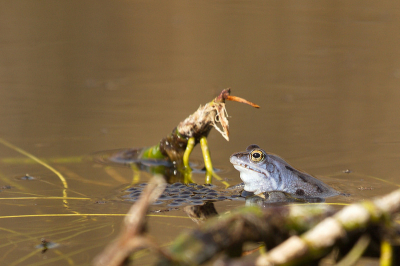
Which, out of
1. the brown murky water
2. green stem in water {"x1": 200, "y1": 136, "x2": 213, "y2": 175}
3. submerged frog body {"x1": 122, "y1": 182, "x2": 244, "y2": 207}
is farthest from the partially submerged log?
green stem in water {"x1": 200, "y1": 136, "x2": 213, "y2": 175}

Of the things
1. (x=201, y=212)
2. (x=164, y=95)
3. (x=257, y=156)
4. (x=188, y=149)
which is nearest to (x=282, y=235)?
(x=201, y=212)

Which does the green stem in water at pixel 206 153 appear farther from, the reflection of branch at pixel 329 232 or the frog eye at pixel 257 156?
the reflection of branch at pixel 329 232

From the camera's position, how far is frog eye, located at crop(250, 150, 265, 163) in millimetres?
3910

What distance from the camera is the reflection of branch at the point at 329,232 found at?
154cm

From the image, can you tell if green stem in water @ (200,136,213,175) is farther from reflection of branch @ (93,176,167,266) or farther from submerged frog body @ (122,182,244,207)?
reflection of branch @ (93,176,167,266)

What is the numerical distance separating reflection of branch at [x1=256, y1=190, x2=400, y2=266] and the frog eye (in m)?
2.23

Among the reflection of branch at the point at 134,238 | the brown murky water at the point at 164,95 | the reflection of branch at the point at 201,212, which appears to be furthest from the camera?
the brown murky water at the point at 164,95

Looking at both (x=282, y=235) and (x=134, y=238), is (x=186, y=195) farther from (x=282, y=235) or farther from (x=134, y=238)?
(x=134, y=238)

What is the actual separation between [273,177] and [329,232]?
2355 millimetres

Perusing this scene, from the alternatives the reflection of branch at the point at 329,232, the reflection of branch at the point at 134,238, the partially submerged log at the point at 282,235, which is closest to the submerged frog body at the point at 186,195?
the partially submerged log at the point at 282,235

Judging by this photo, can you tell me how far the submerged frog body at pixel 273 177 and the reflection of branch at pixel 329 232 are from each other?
88.0 inches

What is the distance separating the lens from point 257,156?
3912mm

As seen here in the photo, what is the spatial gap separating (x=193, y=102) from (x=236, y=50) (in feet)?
17.3

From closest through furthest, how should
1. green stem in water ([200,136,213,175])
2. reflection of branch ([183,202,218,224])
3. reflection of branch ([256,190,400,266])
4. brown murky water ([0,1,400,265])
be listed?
reflection of branch ([256,190,400,266]), reflection of branch ([183,202,218,224]), brown murky water ([0,1,400,265]), green stem in water ([200,136,213,175])
